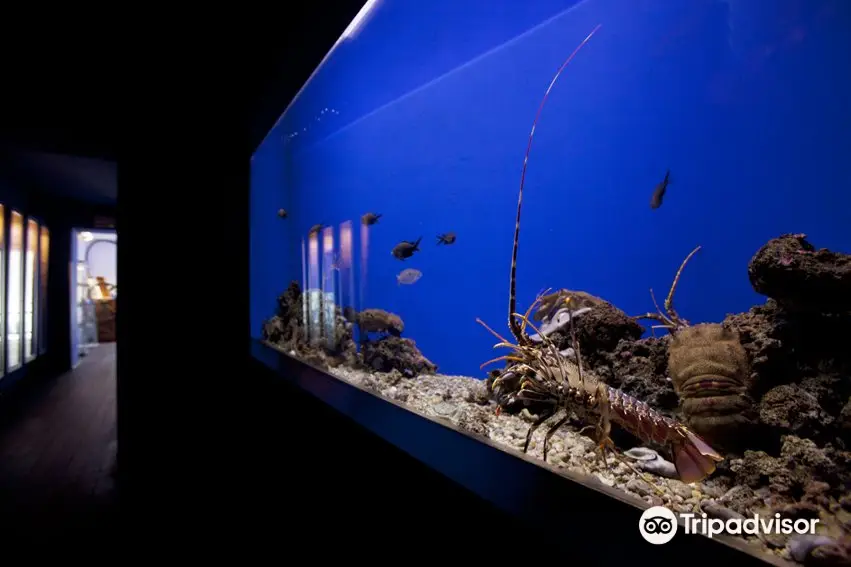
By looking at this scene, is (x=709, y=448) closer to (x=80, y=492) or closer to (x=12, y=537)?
(x=12, y=537)

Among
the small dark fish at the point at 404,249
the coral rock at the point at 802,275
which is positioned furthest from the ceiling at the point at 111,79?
the coral rock at the point at 802,275

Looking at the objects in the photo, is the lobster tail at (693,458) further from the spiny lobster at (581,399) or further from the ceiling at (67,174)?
the ceiling at (67,174)

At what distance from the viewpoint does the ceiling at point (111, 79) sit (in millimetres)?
1885

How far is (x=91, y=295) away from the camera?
32.2ft

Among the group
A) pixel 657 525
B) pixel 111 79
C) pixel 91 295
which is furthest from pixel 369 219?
pixel 91 295

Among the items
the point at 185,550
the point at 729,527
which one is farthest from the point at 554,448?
the point at 185,550

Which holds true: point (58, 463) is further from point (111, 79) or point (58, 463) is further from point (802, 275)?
point (802, 275)

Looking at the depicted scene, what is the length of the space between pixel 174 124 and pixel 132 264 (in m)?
0.95

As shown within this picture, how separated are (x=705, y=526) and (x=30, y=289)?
25.4 ft

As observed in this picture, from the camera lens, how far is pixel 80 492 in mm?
2541

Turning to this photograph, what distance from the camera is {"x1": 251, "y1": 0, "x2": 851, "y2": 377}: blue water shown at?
242 cm

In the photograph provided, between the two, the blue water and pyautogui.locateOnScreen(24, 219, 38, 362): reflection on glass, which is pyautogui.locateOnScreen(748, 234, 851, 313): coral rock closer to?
the blue water

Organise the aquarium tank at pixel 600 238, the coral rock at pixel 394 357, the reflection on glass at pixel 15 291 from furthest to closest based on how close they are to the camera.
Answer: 1. the reflection on glass at pixel 15 291
2. the coral rock at pixel 394 357
3. the aquarium tank at pixel 600 238

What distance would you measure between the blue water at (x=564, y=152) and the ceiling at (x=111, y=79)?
446 millimetres
